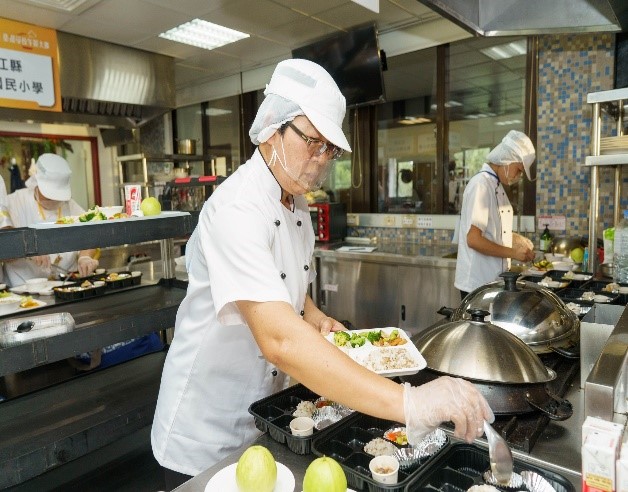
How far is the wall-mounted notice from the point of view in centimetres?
410

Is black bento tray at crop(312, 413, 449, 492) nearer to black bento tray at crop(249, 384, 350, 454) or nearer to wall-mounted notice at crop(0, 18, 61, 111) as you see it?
black bento tray at crop(249, 384, 350, 454)

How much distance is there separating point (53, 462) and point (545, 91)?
418 cm

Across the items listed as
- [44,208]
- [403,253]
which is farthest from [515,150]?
[44,208]

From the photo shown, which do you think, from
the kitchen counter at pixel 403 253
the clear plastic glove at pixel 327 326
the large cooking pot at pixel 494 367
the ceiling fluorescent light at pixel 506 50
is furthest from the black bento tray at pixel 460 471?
the ceiling fluorescent light at pixel 506 50

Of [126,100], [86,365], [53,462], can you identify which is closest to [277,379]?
[53,462]

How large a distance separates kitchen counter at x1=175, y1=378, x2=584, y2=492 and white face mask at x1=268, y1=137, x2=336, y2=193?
72cm

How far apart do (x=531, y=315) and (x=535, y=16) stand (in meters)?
1.26

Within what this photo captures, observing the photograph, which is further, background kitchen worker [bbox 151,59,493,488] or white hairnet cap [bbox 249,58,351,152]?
white hairnet cap [bbox 249,58,351,152]

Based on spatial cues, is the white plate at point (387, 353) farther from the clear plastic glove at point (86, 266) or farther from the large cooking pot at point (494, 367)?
the clear plastic glove at point (86, 266)

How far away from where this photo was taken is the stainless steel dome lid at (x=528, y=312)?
1550 millimetres

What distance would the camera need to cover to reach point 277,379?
5.29 feet

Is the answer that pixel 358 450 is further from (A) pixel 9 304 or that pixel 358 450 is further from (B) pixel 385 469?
(A) pixel 9 304

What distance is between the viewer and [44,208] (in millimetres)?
3656

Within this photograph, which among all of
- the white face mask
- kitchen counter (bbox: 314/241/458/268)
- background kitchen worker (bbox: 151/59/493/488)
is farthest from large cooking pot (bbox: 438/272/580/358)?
kitchen counter (bbox: 314/241/458/268)
